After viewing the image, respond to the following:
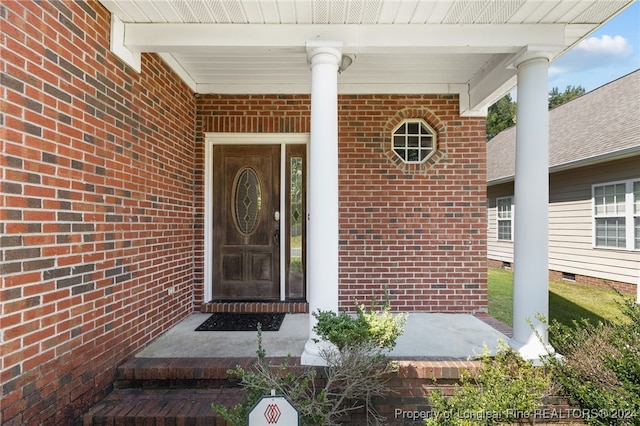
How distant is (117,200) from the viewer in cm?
284

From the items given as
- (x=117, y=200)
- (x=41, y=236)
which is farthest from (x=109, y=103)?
(x=41, y=236)

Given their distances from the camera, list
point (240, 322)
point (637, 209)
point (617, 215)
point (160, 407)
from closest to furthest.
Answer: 1. point (160, 407)
2. point (240, 322)
3. point (637, 209)
4. point (617, 215)

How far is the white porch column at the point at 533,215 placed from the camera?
2.91m

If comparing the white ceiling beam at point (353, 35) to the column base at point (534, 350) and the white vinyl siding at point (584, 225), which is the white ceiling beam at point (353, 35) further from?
the white vinyl siding at point (584, 225)

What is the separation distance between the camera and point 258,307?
4.35 m

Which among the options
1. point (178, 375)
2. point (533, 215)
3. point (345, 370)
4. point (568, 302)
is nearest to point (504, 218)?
point (568, 302)

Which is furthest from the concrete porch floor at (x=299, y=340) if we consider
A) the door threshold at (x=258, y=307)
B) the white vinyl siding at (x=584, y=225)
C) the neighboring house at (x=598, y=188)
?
the white vinyl siding at (x=584, y=225)

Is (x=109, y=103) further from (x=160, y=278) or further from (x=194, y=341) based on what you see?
(x=194, y=341)

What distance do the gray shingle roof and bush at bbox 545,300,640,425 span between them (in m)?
5.98

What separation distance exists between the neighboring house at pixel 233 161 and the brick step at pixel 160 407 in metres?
0.15

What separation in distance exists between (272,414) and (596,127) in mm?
10464

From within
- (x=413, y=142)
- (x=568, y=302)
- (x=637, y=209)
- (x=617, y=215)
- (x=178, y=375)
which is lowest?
(x=568, y=302)

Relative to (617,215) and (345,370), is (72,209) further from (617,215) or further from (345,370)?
(617,215)

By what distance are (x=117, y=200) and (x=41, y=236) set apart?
79cm
